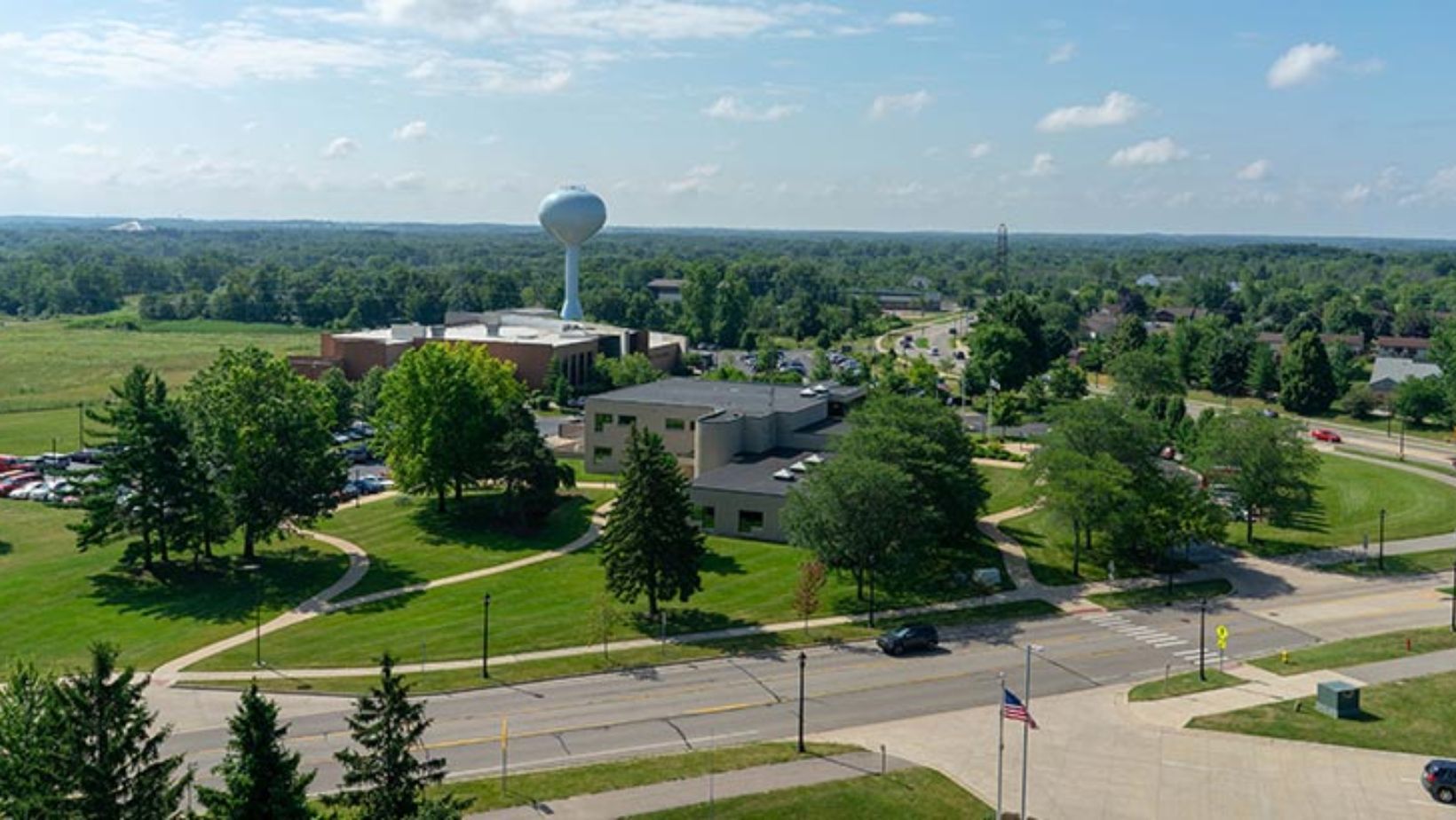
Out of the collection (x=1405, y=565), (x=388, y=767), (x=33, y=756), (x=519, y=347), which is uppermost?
(x=519, y=347)

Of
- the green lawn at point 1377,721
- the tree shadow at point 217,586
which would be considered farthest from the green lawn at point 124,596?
the green lawn at point 1377,721

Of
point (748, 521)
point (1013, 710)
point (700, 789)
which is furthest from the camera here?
point (748, 521)

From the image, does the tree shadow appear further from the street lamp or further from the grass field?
the grass field

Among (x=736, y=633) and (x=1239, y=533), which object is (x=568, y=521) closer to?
(x=736, y=633)

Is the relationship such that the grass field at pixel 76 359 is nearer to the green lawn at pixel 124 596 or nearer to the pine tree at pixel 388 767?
the green lawn at pixel 124 596

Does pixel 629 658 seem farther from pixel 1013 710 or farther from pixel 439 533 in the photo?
pixel 439 533

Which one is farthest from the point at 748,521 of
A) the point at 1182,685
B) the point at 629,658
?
the point at 1182,685

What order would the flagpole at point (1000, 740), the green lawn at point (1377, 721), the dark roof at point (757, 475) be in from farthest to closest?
the dark roof at point (757, 475)
the green lawn at point (1377, 721)
the flagpole at point (1000, 740)
